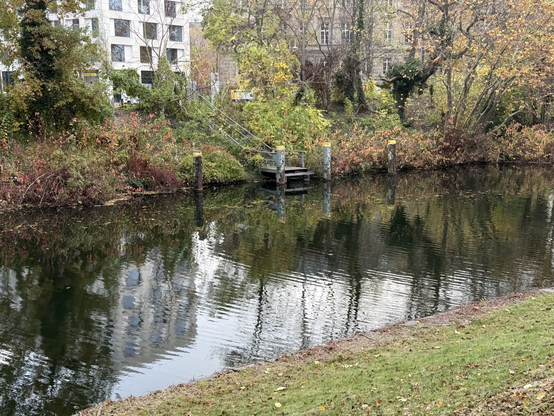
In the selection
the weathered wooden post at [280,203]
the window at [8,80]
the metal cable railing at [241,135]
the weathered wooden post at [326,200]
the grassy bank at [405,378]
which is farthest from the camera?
the metal cable railing at [241,135]

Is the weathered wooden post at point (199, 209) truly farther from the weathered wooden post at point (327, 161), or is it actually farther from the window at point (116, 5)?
the window at point (116, 5)

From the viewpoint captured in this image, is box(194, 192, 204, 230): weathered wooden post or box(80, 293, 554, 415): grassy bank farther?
box(194, 192, 204, 230): weathered wooden post

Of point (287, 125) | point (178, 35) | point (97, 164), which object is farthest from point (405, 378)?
point (178, 35)

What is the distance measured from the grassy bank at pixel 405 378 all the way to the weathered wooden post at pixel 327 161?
17860mm

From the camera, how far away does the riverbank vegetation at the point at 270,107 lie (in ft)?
70.0

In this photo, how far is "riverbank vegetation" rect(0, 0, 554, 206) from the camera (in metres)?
21.3

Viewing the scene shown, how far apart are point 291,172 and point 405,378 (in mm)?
20585

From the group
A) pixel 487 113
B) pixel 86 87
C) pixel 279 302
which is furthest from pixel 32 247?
pixel 487 113

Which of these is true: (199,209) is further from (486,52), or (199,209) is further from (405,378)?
(486,52)

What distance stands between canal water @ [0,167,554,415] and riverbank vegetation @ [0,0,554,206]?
2265 millimetres

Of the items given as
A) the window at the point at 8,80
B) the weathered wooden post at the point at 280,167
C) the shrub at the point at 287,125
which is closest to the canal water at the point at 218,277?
the weathered wooden post at the point at 280,167

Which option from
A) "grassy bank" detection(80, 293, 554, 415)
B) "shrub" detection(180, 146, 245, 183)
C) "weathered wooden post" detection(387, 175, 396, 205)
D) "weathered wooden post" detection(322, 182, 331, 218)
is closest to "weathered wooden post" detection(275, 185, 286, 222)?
"weathered wooden post" detection(322, 182, 331, 218)

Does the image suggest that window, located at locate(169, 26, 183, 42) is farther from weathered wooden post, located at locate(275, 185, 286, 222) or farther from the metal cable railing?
weathered wooden post, located at locate(275, 185, 286, 222)

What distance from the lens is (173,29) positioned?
199ft
